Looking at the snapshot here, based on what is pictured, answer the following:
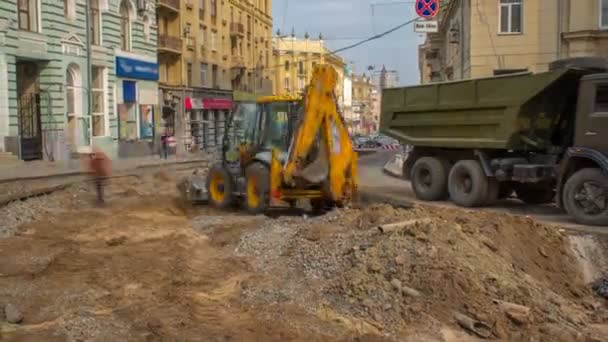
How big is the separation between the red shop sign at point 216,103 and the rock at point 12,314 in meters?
46.2

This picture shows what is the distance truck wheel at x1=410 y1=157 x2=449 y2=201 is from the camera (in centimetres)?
1455

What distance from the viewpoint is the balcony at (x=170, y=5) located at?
150 feet

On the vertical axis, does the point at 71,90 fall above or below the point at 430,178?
above

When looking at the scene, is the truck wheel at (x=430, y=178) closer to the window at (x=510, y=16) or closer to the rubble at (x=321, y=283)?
the rubble at (x=321, y=283)

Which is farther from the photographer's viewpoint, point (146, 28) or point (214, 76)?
point (214, 76)

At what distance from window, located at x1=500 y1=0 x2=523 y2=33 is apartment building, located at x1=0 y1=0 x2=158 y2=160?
1872 cm

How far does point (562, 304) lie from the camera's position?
25.2 feet

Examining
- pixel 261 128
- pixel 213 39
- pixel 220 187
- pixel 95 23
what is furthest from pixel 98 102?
pixel 261 128

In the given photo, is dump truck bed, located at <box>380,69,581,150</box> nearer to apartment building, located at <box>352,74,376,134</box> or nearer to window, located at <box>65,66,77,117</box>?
window, located at <box>65,66,77,117</box>

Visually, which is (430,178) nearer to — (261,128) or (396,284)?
(261,128)

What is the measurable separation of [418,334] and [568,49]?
90.0 feet

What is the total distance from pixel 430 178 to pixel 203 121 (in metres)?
39.6

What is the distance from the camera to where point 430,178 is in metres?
14.8

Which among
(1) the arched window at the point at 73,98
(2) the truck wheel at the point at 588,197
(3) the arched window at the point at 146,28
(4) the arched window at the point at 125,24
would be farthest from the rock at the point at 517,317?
(3) the arched window at the point at 146,28
